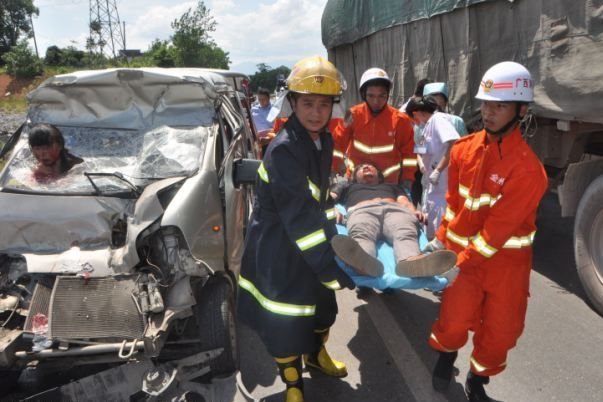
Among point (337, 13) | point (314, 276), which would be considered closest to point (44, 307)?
point (314, 276)

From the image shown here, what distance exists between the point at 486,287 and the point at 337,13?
8.18 m

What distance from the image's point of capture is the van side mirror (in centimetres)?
337

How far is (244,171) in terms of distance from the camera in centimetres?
340

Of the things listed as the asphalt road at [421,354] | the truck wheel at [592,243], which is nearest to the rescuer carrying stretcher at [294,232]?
the asphalt road at [421,354]

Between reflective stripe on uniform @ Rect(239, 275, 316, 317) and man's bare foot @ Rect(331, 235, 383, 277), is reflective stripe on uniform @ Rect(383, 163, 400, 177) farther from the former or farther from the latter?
reflective stripe on uniform @ Rect(239, 275, 316, 317)

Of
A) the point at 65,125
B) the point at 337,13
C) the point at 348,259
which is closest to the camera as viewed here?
the point at 348,259

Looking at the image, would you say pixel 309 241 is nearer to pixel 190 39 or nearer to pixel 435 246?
pixel 435 246

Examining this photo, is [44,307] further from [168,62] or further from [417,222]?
Answer: [168,62]

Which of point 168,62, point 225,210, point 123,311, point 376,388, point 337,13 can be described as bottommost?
point 376,388

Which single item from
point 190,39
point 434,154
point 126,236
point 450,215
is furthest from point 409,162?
point 190,39

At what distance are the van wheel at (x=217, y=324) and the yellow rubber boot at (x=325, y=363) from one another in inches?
21.9

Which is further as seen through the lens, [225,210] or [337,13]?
[337,13]

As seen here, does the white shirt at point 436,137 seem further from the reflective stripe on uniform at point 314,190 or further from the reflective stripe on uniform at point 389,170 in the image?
the reflective stripe on uniform at point 314,190

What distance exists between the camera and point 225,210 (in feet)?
10.8
